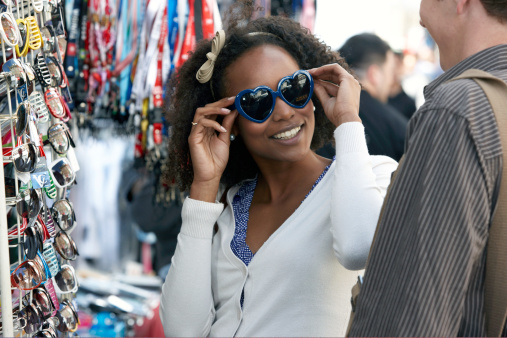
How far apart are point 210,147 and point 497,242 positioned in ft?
3.71

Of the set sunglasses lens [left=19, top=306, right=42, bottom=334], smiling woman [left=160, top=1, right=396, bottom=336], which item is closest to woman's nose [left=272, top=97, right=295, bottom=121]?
smiling woman [left=160, top=1, right=396, bottom=336]

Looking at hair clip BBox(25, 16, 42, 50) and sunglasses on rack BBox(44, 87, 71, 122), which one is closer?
hair clip BBox(25, 16, 42, 50)

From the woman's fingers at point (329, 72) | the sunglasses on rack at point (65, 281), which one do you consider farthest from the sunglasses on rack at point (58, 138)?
the woman's fingers at point (329, 72)

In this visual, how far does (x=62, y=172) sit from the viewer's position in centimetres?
200

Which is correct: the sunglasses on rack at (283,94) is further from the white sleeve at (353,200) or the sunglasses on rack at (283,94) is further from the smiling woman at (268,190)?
the white sleeve at (353,200)

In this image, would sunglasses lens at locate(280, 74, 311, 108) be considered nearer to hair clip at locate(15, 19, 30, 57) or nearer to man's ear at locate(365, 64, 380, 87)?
hair clip at locate(15, 19, 30, 57)

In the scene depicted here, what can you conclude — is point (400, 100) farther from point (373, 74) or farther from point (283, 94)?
point (283, 94)

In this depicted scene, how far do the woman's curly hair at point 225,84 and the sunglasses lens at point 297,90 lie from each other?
218 millimetres

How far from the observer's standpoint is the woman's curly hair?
211cm

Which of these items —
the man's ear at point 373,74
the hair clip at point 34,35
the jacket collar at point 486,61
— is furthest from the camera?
the man's ear at point 373,74

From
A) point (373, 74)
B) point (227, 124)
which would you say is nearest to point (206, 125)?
point (227, 124)

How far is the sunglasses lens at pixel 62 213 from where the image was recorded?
2.04 meters

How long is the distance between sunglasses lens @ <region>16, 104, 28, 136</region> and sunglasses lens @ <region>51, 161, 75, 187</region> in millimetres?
328

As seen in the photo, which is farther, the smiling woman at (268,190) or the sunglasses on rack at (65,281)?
the sunglasses on rack at (65,281)
